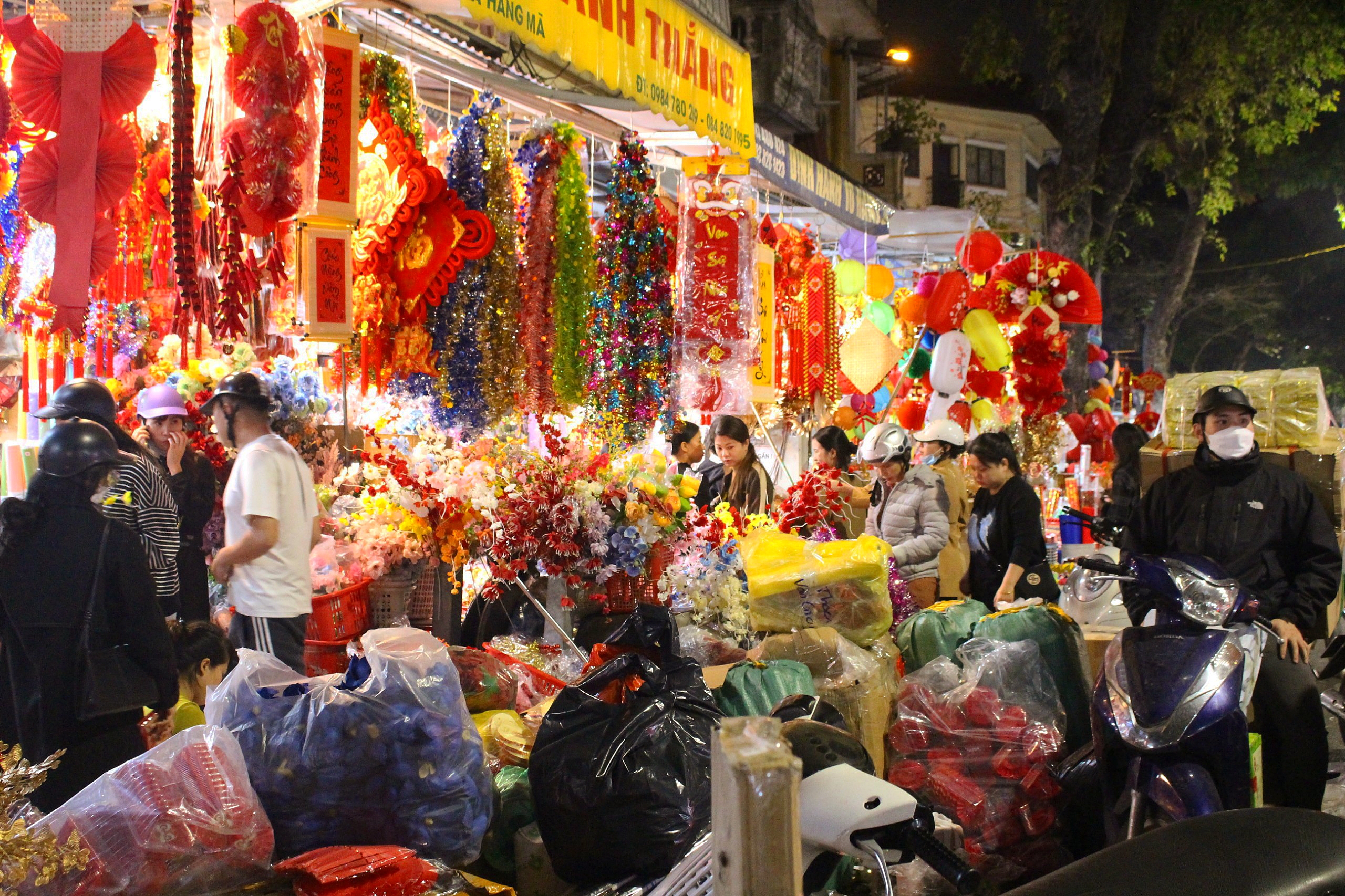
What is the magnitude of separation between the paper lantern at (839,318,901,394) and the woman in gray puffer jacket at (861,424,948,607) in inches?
92.7

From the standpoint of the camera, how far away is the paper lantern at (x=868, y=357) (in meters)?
8.89

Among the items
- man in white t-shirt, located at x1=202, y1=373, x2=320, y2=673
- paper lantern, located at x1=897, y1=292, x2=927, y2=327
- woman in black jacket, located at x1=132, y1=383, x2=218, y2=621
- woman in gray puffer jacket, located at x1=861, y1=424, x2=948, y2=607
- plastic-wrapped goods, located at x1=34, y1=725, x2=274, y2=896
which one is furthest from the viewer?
paper lantern, located at x1=897, y1=292, x2=927, y2=327

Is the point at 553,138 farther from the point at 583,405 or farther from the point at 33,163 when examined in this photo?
the point at 33,163

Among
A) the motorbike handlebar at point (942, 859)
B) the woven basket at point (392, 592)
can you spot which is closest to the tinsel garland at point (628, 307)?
the woven basket at point (392, 592)

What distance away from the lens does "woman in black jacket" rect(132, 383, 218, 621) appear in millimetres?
5742

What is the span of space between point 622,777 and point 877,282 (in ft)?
24.2

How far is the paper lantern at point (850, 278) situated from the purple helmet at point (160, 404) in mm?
5253

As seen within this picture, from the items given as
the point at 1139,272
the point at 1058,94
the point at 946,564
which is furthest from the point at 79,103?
the point at 1139,272

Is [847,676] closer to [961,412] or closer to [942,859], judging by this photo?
[942,859]

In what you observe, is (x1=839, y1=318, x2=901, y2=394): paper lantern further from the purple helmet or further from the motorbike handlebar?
the motorbike handlebar

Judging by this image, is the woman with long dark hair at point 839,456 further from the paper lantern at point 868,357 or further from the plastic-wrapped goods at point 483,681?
the plastic-wrapped goods at point 483,681

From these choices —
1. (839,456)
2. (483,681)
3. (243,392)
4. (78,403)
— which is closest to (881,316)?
(839,456)

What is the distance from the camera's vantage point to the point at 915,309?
8750mm

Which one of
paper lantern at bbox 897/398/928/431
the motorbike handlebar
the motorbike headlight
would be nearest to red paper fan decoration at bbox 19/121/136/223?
the motorbike handlebar
